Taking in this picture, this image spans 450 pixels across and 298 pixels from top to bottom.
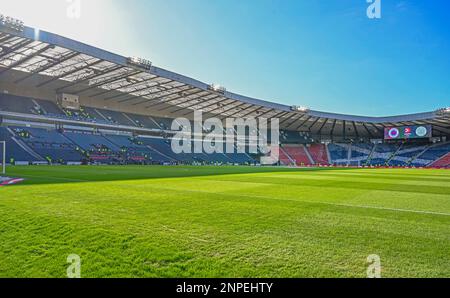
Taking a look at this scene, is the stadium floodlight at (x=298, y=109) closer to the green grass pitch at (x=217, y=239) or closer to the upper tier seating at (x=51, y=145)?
the upper tier seating at (x=51, y=145)

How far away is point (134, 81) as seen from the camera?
42812 mm

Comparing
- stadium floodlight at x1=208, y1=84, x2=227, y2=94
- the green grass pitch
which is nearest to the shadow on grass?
the green grass pitch

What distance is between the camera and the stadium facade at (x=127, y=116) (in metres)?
35.1

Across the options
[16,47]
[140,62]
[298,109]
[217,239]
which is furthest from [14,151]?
[298,109]

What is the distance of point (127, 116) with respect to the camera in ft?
200

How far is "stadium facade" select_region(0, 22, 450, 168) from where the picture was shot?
35.1m

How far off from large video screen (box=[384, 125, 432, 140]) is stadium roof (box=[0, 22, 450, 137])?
1.41 m

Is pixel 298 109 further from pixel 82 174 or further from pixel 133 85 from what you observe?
pixel 82 174

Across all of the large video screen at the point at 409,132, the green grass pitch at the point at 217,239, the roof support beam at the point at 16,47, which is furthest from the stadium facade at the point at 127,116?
the green grass pitch at the point at 217,239

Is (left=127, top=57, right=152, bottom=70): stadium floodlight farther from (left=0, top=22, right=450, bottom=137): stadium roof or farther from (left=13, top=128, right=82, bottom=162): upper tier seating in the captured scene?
(left=13, top=128, right=82, bottom=162): upper tier seating

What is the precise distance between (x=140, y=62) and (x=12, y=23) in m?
13.3
